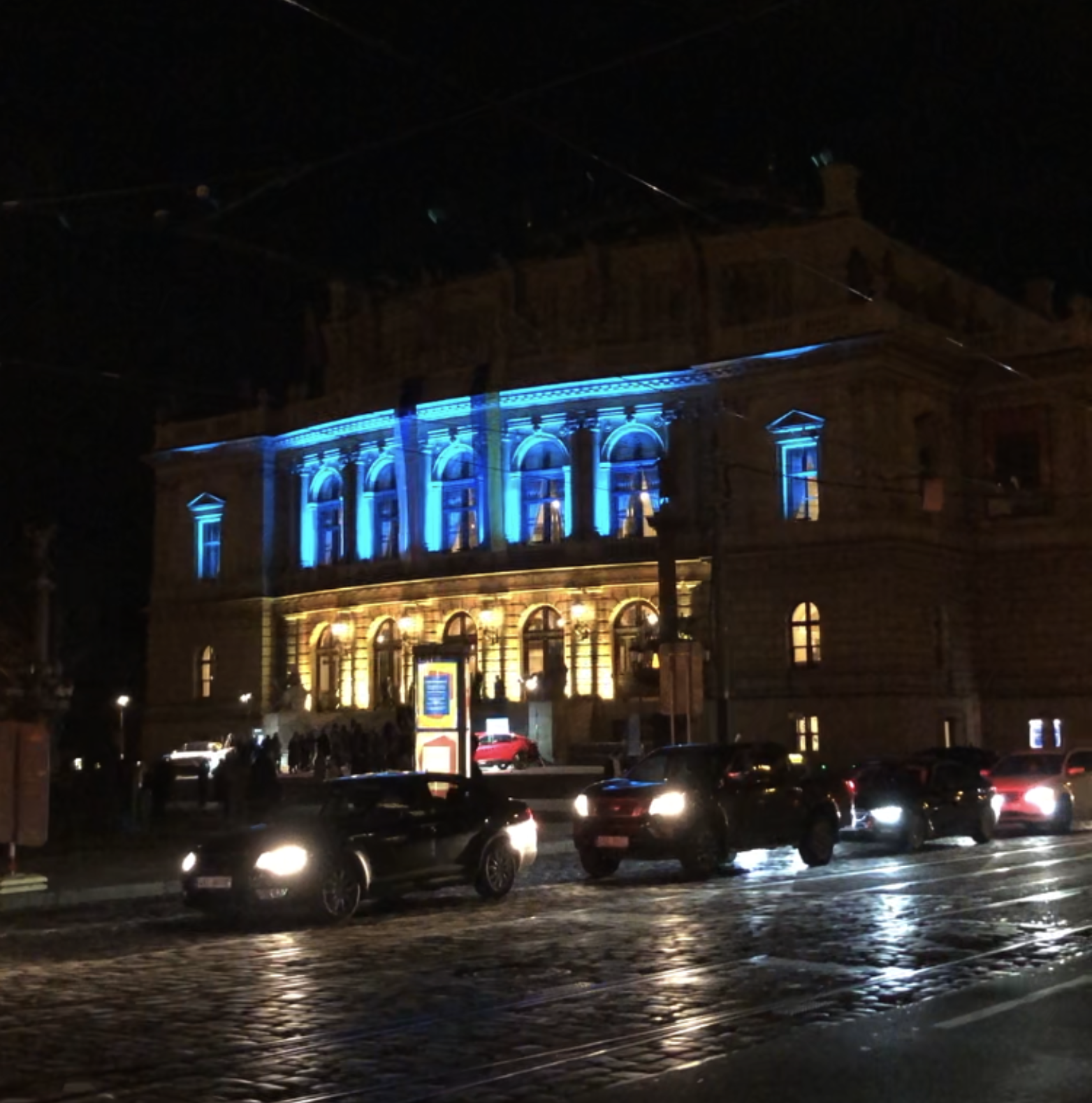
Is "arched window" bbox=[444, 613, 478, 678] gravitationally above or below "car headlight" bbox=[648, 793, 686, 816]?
above

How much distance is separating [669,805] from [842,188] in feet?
128

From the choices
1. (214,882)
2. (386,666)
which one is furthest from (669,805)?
(386,666)

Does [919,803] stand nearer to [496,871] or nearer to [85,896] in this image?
[496,871]

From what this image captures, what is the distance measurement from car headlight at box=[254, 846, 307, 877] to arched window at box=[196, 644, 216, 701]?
51276 millimetres

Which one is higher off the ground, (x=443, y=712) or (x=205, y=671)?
(x=205, y=671)

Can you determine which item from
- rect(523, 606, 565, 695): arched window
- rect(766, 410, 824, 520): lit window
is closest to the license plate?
rect(766, 410, 824, 520): lit window

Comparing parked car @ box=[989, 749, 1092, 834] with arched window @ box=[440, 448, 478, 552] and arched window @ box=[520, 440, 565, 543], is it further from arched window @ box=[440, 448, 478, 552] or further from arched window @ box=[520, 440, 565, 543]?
arched window @ box=[440, 448, 478, 552]

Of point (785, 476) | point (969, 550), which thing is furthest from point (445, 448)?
point (969, 550)

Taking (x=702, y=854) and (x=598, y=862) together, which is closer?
(x=702, y=854)

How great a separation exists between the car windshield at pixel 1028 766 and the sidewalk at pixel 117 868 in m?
8.52

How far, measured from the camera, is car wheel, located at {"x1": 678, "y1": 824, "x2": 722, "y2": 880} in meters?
20.2

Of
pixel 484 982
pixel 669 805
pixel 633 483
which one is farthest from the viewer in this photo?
pixel 633 483

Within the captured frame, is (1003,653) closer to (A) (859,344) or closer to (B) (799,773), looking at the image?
(A) (859,344)

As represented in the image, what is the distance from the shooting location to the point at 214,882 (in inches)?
617
